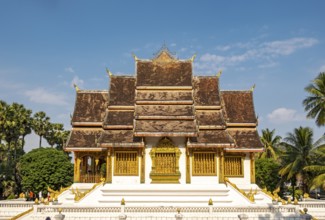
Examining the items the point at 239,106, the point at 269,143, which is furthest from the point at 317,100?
the point at 269,143

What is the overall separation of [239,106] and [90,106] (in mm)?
11011

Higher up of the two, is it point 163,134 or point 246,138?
point 163,134

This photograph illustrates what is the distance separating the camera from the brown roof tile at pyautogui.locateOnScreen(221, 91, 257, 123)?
85.2ft

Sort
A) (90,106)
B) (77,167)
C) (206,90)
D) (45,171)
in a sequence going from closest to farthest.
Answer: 1. (77,167)
2. (206,90)
3. (90,106)
4. (45,171)

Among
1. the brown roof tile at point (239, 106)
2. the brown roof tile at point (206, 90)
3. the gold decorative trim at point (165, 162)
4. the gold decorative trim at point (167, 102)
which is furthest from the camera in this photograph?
the brown roof tile at point (239, 106)

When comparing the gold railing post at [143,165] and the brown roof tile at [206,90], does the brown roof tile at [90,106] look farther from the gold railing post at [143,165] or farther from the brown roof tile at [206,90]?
the brown roof tile at [206,90]

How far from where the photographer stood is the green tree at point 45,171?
36.5 metres

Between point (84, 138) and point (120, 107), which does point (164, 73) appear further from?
point (84, 138)

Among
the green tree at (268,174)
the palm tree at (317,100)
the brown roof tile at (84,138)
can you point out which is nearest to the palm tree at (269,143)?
the green tree at (268,174)

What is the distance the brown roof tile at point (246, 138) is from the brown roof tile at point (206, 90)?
8.47 feet

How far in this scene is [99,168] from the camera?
25953 mm

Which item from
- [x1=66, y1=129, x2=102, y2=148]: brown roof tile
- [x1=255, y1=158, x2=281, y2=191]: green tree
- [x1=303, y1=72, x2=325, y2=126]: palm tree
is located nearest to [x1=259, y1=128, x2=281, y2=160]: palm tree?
[x1=255, y1=158, x2=281, y2=191]: green tree

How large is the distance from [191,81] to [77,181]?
10287 millimetres

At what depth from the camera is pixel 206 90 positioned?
26078mm
